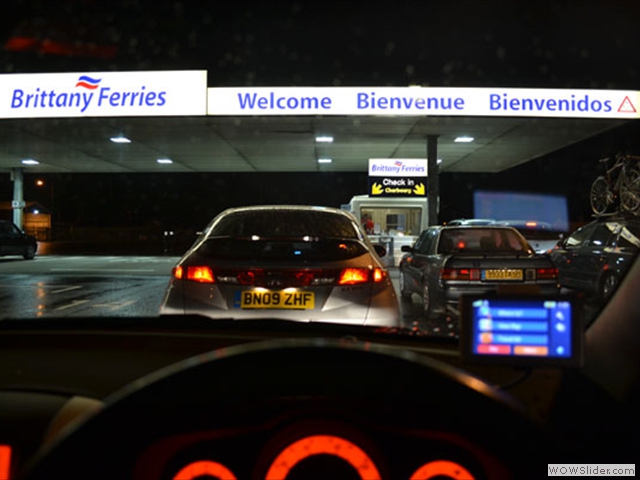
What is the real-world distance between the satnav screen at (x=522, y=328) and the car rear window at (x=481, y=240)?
8.21m

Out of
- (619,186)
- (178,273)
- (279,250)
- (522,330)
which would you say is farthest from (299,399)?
(619,186)

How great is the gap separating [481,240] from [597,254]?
1.87 metres

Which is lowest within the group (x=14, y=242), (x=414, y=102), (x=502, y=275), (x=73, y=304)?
(x=73, y=304)

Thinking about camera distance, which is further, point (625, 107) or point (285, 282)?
point (625, 107)

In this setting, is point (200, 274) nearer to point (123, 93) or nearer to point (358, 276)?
point (358, 276)

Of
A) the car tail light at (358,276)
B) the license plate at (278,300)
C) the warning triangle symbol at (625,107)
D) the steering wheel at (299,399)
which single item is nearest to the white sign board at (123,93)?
the warning triangle symbol at (625,107)

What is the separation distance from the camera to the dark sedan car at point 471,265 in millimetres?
8266

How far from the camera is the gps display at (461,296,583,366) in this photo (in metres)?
1.48

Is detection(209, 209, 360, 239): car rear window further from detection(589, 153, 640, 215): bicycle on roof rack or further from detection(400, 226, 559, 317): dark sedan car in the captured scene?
detection(400, 226, 559, 317): dark sedan car

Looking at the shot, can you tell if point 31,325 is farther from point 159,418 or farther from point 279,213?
point 279,213

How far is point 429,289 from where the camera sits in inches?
357

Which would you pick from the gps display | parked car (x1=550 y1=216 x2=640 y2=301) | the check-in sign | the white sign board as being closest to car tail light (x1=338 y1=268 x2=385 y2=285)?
the gps display

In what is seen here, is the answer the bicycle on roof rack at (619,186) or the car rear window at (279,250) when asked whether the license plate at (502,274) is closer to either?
the bicycle on roof rack at (619,186)

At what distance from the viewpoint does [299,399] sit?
109 centimetres
